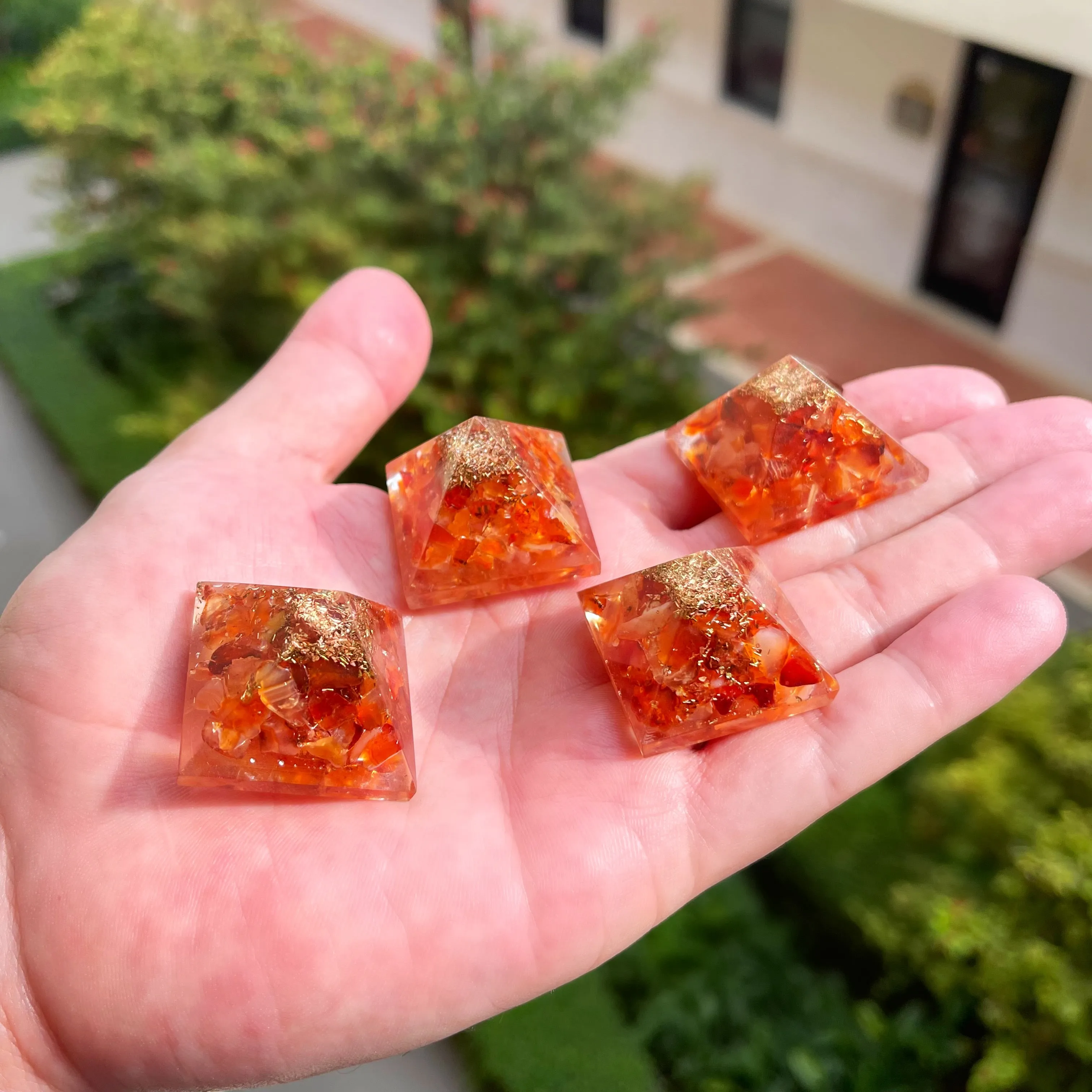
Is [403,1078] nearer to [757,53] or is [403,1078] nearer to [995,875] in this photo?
[995,875]

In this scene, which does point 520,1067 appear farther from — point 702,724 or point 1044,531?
point 1044,531

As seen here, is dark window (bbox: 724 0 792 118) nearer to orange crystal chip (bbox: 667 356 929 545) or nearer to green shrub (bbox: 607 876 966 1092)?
orange crystal chip (bbox: 667 356 929 545)

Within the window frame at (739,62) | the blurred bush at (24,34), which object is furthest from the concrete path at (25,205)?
the window frame at (739,62)

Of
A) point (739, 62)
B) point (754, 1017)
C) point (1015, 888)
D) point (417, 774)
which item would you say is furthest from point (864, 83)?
point (417, 774)

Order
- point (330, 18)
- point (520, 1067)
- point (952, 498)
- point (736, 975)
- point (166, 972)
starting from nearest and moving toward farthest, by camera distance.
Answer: point (166, 972) < point (952, 498) < point (520, 1067) < point (736, 975) < point (330, 18)

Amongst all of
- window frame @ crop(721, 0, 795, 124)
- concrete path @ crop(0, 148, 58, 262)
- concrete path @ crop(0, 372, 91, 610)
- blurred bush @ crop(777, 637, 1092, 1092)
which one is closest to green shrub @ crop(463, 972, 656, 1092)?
blurred bush @ crop(777, 637, 1092, 1092)

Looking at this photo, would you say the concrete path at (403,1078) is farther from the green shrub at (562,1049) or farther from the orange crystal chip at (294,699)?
the orange crystal chip at (294,699)

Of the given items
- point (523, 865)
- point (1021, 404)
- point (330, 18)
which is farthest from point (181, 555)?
point (330, 18)
